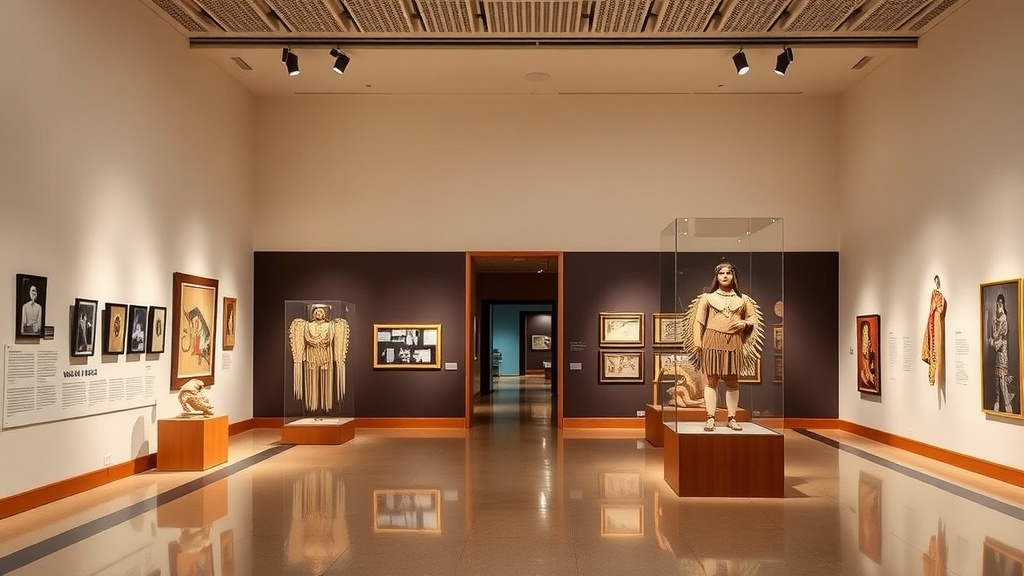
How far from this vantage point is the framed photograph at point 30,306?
8133mm

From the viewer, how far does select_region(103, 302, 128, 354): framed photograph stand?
9859 mm

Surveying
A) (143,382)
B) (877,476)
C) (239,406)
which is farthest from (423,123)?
(877,476)

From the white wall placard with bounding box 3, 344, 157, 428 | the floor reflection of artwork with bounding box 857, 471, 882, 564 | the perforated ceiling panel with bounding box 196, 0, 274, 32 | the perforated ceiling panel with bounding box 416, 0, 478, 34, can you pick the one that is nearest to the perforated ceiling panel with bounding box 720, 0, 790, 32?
the perforated ceiling panel with bounding box 416, 0, 478, 34

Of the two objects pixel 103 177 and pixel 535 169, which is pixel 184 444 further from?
pixel 535 169

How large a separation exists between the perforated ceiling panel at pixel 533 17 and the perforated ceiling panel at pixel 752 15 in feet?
6.65

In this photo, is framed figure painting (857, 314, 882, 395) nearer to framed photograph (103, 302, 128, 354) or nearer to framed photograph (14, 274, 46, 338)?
framed photograph (103, 302, 128, 354)

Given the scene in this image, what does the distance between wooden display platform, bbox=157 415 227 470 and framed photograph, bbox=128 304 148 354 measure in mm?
978

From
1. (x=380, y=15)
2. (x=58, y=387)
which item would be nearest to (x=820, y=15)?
(x=380, y=15)

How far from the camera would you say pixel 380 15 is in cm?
1148

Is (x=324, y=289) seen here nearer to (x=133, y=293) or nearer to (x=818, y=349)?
(x=133, y=293)

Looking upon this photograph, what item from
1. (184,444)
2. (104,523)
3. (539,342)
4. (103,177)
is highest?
(103,177)

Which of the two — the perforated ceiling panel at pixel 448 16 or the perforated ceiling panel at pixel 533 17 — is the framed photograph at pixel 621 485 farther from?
the perforated ceiling panel at pixel 448 16

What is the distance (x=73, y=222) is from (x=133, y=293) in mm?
1636

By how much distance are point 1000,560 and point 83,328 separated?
29.4ft
